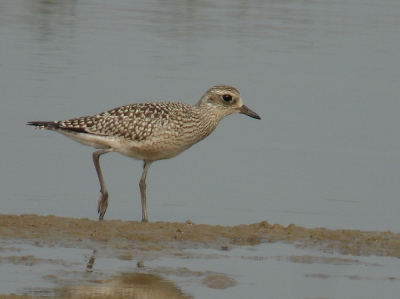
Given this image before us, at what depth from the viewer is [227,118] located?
17.1 meters

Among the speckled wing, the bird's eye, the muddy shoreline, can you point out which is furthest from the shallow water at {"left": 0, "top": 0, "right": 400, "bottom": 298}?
the bird's eye

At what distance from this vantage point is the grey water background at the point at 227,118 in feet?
42.6

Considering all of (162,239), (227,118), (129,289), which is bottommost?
(129,289)

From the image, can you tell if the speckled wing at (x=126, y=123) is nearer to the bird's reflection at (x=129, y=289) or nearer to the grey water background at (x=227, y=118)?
the grey water background at (x=227, y=118)

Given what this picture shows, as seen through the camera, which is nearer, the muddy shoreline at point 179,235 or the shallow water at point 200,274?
the shallow water at point 200,274

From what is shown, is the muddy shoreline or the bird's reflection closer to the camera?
the bird's reflection

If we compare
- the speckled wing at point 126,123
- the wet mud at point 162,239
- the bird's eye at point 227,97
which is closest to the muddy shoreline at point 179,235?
the wet mud at point 162,239

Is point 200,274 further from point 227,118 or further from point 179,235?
point 227,118

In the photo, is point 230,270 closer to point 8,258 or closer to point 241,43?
point 8,258

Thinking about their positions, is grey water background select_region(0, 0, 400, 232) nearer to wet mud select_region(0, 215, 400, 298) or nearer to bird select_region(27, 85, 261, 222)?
bird select_region(27, 85, 261, 222)

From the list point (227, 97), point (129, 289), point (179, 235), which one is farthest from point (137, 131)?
point (129, 289)

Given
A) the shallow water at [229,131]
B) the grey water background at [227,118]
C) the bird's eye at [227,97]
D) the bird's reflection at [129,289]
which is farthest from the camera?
the grey water background at [227,118]

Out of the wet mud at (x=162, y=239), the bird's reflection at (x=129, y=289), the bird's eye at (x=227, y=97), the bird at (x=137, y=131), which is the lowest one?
the bird's reflection at (x=129, y=289)

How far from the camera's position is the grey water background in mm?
12992
